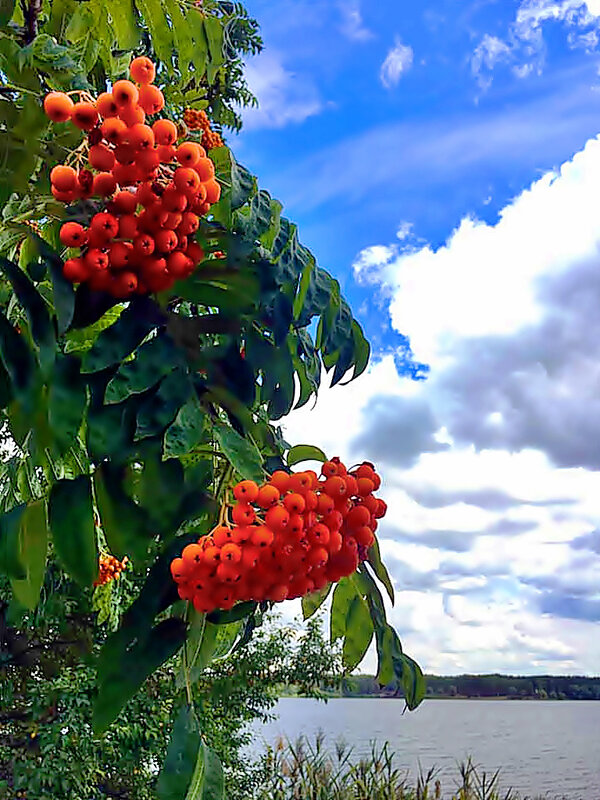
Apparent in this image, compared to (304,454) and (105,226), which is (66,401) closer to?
(105,226)

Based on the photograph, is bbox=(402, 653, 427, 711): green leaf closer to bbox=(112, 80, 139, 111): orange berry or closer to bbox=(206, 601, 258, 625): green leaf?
bbox=(206, 601, 258, 625): green leaf

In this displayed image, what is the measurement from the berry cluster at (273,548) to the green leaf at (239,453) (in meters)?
0.01

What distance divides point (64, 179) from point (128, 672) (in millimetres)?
439

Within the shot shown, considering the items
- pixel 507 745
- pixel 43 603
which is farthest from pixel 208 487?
pixel 507 745

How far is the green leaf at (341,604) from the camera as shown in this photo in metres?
0.92

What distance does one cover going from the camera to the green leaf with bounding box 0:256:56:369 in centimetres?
68

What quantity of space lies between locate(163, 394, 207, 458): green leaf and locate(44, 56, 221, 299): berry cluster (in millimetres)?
126

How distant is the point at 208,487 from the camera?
0.85 meters

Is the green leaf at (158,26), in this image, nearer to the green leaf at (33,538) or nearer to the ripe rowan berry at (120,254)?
the ripe rowan berry at (120,254)

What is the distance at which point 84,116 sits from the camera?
0.76m

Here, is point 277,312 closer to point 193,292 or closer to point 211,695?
point 193,292

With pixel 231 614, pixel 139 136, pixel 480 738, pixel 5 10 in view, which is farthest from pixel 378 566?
pixel 480 738

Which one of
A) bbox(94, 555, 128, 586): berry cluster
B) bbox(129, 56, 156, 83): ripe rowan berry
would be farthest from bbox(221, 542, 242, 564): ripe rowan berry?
bbox(94, 555, 128, 586): berry cluster

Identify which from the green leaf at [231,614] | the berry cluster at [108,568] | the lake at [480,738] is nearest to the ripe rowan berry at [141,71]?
the green leaf at [231,614]
